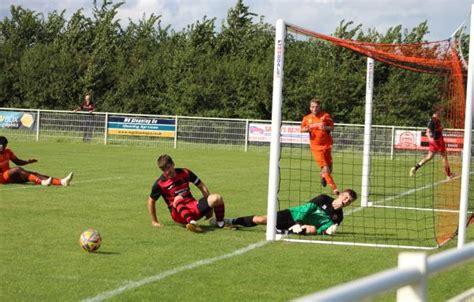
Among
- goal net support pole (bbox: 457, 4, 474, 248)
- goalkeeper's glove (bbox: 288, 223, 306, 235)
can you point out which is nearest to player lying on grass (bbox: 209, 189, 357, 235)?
goalkeeper's glove (bbox: 288, 223, 306, 235)

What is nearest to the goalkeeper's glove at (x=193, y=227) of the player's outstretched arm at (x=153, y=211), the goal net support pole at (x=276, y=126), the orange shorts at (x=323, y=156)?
the player's outstretched arm at (x=153, y=211)

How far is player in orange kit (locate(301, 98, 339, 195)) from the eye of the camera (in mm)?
15391

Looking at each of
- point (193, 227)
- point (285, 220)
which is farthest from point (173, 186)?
point (285, 220)

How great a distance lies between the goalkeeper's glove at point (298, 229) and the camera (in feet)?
35.0

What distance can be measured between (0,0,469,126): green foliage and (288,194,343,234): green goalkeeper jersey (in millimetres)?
25930

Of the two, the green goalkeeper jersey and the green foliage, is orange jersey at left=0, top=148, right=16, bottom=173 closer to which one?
the green goalkeeper jersey

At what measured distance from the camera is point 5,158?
53.8ft

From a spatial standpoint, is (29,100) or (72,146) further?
(29,100)

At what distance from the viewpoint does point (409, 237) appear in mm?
11180

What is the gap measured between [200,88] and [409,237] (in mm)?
33650

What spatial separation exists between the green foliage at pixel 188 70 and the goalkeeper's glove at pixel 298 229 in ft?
85.7

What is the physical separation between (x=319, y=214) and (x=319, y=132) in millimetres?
4880

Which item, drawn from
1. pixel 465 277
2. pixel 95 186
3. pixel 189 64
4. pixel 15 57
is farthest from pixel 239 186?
pixel 15 57

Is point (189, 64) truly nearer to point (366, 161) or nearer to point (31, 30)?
point (31, 30)
